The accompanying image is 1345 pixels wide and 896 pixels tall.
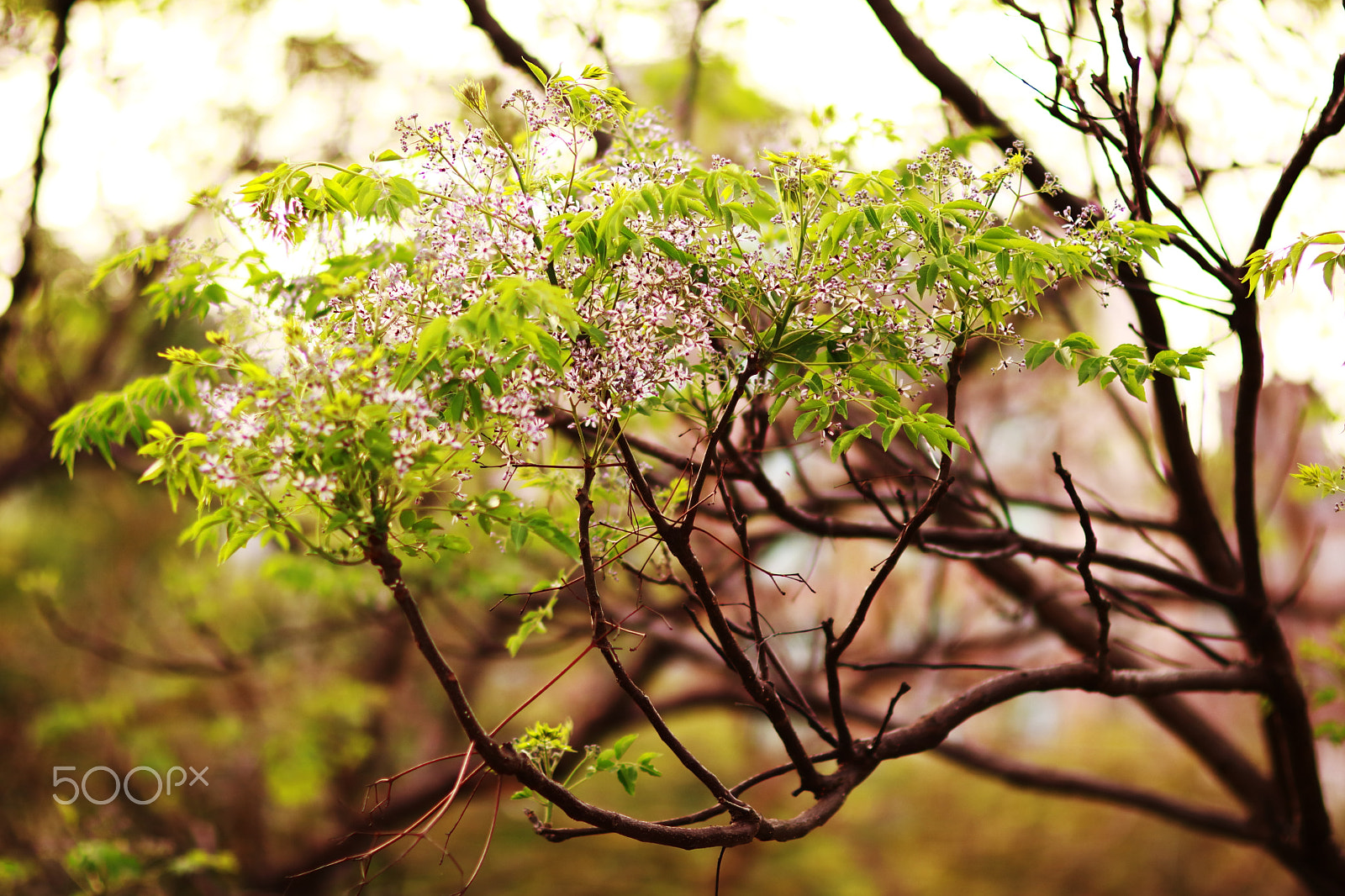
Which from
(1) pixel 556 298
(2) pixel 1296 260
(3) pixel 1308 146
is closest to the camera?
(1) pixel 556 298

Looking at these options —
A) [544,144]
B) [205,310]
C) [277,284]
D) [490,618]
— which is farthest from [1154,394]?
[490,618]

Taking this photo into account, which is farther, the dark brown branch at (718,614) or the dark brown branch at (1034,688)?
the dark brown branch at (1034,688)

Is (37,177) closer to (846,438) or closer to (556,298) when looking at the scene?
(556,298)

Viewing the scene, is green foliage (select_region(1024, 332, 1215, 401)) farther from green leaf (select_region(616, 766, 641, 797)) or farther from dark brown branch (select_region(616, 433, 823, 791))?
green leaf (select_region(616, 766, 641, 797))

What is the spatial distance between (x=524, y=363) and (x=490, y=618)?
5995mm

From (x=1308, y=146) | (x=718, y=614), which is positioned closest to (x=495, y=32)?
(x=718, y=614)

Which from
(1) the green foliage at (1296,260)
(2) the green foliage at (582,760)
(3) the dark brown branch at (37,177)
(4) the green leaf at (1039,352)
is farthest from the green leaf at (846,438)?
(3) the dark brown branch at (37,177)

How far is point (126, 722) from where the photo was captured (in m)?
7.66

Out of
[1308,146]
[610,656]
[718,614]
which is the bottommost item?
[610,656]

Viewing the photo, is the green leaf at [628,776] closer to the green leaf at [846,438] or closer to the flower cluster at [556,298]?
the flower cluster at [556,298]

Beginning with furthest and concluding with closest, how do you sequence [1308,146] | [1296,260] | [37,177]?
[37,177] → [1308,146] → [1296,260]

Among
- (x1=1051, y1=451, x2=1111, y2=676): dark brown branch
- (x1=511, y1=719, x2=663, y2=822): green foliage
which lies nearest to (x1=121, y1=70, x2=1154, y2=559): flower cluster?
(x1=1051, y1=451, x2=1111, y2=676): dark brown branch

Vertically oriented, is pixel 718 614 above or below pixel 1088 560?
below

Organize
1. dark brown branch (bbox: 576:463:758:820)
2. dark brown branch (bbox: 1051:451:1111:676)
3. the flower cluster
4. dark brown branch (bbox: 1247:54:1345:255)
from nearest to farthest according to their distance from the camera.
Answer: the flower cluster < dark brown branch (bbox: 576:463:758:820) < dark brown branch (bbox: 1051:451:1111:676) < dark brown branch (bbox: 1247:54:1345:255)
